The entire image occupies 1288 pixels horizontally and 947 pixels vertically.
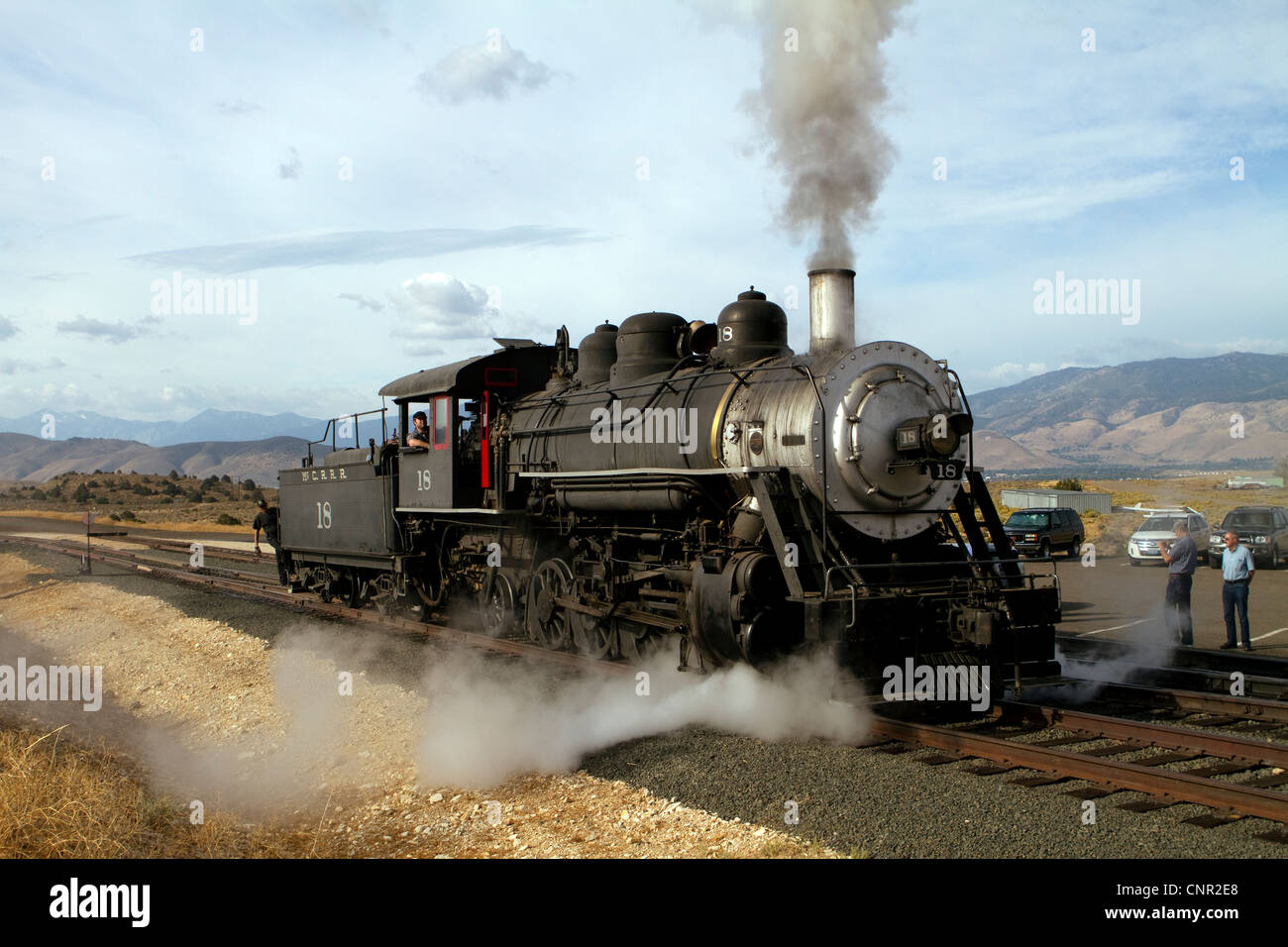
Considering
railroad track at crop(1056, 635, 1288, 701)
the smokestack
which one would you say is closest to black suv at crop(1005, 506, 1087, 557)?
railroad track at crop(1056, 635, 1288, 701)

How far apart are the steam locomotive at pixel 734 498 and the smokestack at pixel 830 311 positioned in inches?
0.7

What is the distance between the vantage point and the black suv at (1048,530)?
29609 mm

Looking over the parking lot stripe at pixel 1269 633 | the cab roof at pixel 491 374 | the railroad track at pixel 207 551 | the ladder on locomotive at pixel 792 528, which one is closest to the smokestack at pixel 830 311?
the ladder on locomotive at pixel 792 528

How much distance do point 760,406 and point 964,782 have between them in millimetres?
3948

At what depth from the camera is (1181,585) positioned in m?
12.8

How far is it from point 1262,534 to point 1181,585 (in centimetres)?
1615

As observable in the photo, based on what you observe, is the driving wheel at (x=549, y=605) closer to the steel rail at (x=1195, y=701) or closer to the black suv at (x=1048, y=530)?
the steel rail at (x=1195, y=701)

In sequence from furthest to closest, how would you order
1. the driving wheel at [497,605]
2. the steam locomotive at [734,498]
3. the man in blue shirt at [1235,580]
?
the driving wheel at [497,605] < the man in blue shirt at [1235,580] < the steam locomotive at [734,498]

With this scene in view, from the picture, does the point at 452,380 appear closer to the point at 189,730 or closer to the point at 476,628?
the point at 476,628

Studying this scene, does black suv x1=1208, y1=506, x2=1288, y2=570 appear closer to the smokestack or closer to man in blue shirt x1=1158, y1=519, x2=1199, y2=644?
man in blue shirt x1=1158, y1=519, x2=1199, y2=644

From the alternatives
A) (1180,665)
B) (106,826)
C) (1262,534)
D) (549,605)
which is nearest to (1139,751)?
(1180,665)
